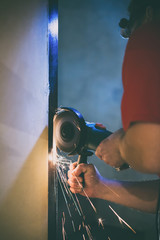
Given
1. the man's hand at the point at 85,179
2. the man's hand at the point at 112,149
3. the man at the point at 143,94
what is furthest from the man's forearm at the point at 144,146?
the man's hand at the point at 85,179

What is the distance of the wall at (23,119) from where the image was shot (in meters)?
0.79

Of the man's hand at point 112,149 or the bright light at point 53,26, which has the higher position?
the bright light at point 53,26

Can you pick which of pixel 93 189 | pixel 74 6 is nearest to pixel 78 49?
pixel 74 6

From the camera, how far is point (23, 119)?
851mm

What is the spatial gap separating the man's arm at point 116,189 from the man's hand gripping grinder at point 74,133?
0.56 feet

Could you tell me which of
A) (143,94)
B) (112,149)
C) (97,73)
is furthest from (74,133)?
(97,73)

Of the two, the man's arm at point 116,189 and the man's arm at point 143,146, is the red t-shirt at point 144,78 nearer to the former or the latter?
the man's arm at point 143,146

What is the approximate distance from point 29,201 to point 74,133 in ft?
1.38

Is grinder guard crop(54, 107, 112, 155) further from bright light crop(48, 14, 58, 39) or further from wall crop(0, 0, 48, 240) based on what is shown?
bright light crop(48, 14, 58, 39)

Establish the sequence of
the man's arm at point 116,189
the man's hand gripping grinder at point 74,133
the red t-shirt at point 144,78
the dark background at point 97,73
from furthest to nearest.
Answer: the dark background at point 97,73 < the man's arm at point 116,189 < the man's hand gripping grinder at point 74,133 < the red t-shirt at point 144,78

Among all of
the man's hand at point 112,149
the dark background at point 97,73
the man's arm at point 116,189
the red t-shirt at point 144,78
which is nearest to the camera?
the red t-shirt at point 144,78

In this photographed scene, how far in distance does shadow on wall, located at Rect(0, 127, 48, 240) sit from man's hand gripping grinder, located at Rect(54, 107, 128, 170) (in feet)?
0.27

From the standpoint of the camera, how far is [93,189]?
104cm

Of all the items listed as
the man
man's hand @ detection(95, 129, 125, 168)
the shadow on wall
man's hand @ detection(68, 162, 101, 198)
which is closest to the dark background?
man's hand @ detection(68, 162, 101, 198)
